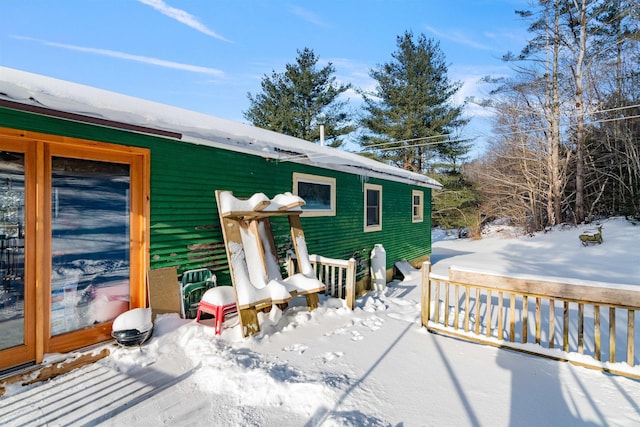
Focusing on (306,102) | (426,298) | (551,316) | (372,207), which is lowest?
(426,298)

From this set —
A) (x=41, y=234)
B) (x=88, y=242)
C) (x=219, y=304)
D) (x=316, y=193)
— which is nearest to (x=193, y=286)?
(x=219, y=304)

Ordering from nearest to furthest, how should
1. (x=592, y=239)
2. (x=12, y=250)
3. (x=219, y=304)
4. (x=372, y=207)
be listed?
1. (x=12, y=250)
2. (x=219, y=304)
3. (x=372, y=207)
4. (x=592, y=239)

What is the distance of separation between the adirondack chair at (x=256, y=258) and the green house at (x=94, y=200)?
47 centimetres

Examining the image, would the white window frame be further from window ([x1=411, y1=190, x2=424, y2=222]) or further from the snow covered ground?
the snow covered ground

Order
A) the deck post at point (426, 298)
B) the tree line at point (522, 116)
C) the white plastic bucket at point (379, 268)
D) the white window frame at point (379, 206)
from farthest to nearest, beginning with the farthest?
the tree line at point (522, 116), the white window frame at point (379, 206), the white plastic bucket at point (379, 268), the deck post at point (426, 298)

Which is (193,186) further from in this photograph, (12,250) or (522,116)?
(522,116)

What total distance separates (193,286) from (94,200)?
140cm

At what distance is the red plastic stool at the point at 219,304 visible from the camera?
3432 millimetres

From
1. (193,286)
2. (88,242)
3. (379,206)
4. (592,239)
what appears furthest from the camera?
(592,239)

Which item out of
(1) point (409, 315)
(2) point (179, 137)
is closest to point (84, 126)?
(2) point (179, 137)

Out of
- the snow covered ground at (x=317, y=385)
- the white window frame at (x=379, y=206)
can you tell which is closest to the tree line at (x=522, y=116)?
the white window frame at (x=379, y=206)

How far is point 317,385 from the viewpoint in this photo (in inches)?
97.6

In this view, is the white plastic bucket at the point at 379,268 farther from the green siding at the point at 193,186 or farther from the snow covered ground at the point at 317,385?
the snow covered ground at the point at 317,385

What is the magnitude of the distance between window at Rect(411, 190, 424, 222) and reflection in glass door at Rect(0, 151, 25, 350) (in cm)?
905
